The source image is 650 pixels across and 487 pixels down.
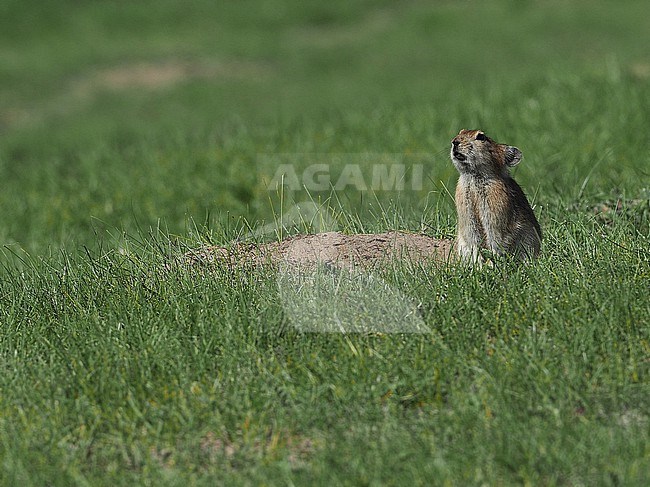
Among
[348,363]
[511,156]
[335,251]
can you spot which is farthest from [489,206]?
[348,363]

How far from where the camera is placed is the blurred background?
32.8 feet

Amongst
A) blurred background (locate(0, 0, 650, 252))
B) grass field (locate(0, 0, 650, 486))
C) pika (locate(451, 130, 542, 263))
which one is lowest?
blurred background (locate(0, 0, 650, 252))

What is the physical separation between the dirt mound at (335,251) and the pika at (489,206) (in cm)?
19

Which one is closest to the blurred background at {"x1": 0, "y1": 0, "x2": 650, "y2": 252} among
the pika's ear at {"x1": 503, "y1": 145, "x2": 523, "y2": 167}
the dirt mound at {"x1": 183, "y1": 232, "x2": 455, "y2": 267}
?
the dirt mound at {"x1": 183, "y1": 232, "x2": 455, "y2": 267}

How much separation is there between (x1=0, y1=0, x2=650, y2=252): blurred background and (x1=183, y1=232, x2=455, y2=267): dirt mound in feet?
1.61

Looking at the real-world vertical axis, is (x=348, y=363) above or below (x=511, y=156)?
below

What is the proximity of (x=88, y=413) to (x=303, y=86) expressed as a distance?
1425 centimetres

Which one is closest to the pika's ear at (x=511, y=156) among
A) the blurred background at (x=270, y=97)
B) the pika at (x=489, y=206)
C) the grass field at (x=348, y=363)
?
the pika at (x=489, y=206)

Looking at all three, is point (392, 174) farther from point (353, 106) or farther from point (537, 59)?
point (537, 59)

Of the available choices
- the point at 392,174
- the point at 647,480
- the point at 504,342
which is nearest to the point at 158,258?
the point at 504,342

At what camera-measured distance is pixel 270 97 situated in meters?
17.4

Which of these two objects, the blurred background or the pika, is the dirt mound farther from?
the blurred background

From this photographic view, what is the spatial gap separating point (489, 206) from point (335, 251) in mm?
842

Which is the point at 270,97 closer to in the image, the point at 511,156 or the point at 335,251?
the point at 335,251
